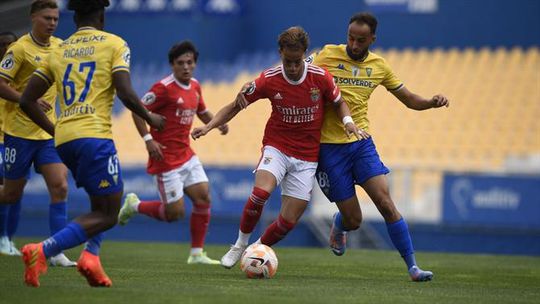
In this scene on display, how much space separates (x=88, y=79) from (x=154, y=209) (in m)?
4.75

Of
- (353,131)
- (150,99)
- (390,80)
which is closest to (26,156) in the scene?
(150,99)

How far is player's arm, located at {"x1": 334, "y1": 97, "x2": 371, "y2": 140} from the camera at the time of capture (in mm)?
9435

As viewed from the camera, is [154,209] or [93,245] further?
[154,209]

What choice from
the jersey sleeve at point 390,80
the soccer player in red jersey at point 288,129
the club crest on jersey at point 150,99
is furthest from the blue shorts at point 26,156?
the jersey sleeve at point 390,80

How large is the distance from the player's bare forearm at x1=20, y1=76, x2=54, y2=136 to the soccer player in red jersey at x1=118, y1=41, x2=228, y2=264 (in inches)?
136

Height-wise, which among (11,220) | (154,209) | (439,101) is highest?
(439,101)

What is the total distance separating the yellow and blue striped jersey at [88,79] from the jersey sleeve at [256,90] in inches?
76.0

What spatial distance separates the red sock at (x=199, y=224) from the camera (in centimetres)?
1226

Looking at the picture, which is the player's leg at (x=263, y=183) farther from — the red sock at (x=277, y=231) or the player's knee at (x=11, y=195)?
the player's knee at (x=11, y=195)

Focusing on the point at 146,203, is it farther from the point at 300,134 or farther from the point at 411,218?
the point at 411,218

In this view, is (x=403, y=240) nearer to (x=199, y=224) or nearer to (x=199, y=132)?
(x=199, y=132)

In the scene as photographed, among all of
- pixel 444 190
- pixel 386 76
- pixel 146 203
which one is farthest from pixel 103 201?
pixel 444 190

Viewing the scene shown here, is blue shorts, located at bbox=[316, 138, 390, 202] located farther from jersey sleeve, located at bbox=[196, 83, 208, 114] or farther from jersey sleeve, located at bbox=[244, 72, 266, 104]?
jersey sleeve, located at bbox=[196, 83, 208, 114]

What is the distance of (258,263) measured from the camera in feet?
32.4
